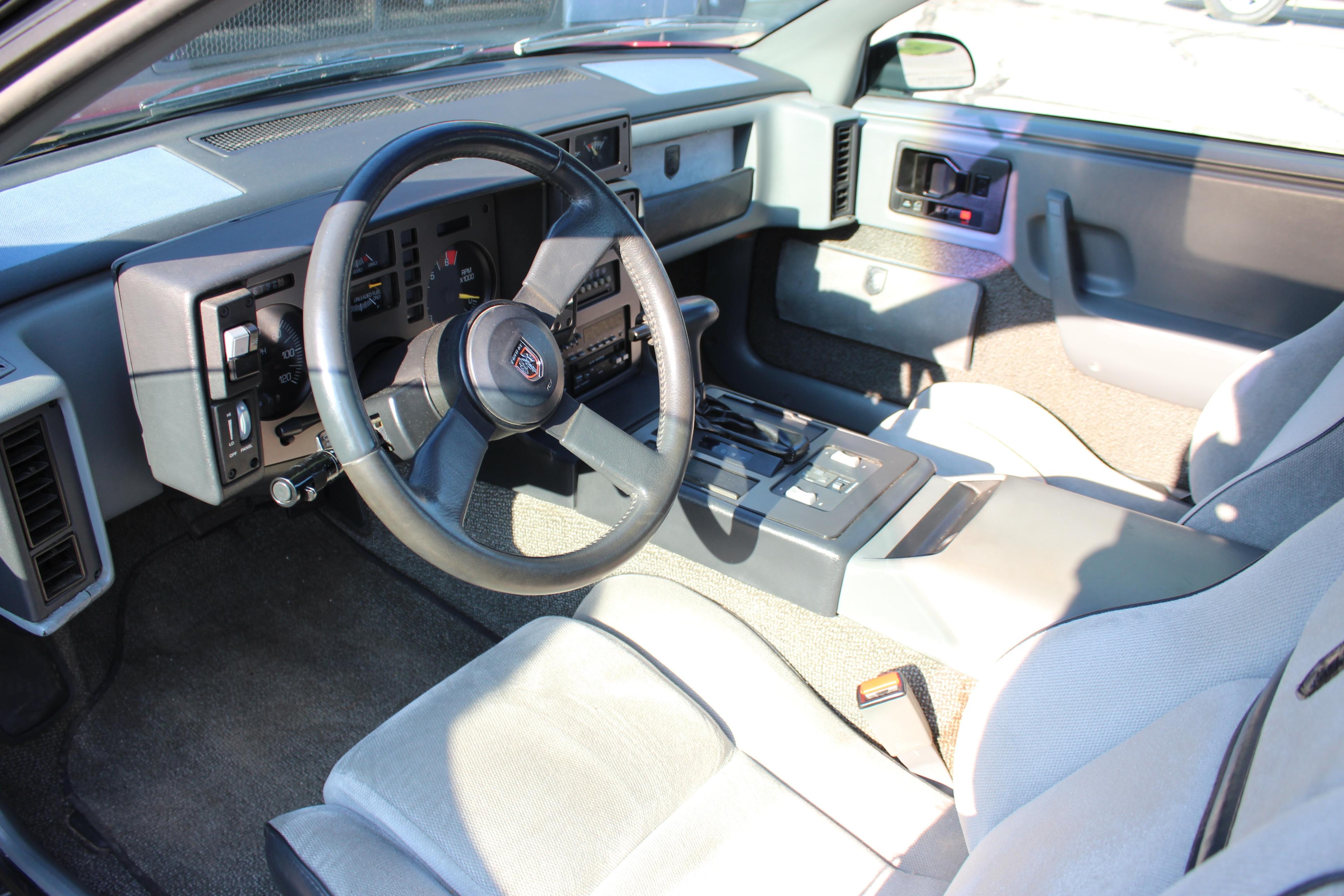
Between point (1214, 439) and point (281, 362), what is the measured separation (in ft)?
4.82

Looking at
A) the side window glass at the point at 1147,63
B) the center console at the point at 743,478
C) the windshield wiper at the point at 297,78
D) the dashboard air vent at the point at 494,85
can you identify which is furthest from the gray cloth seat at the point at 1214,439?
the windshield wiper at the point at 297,78

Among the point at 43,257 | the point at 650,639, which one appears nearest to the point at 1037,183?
the point at 650,639

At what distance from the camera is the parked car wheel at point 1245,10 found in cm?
199

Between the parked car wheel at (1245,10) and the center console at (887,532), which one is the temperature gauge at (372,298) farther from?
the parked car wheel at (1245,10)

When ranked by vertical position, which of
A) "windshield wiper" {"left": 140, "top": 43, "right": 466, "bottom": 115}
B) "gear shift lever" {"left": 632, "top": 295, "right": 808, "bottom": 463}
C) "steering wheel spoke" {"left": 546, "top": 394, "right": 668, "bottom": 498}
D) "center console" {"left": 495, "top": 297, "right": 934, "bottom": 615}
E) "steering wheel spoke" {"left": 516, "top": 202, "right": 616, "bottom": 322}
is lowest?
"center console" {"left": 495, "top": 297, "right": 934, "bottom": 615}

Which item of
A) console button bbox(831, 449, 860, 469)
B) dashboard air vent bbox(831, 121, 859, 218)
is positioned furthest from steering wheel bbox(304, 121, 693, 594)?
dashboard air vent bbox(831, 121, 859, 218)

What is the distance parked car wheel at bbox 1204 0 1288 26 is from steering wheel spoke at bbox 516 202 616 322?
5.41ft

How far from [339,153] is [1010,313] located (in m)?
1.49

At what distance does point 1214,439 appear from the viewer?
160 cm

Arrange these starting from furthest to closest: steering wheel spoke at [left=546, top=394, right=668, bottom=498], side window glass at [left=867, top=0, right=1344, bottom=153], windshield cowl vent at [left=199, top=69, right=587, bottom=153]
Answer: side window glass at [left=867, top=0, right=1344, bottom=153] → windshield cowl vent at [left=199, top=69, right=587, bottom=153] → steering wheel spoke at [left=546, top=394, right=668, bottom=498]


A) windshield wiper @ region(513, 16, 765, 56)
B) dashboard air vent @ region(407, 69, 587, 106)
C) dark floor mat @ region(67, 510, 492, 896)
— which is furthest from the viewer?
windshield wiper @ region(513, 16, 765, 56)

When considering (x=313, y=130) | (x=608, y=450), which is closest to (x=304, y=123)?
(x=313, y=130)

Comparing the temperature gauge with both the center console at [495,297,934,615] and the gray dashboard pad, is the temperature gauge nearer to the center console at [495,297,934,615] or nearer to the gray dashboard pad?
the gray dashboard pad

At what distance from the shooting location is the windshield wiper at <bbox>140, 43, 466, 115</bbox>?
4.77 feet
